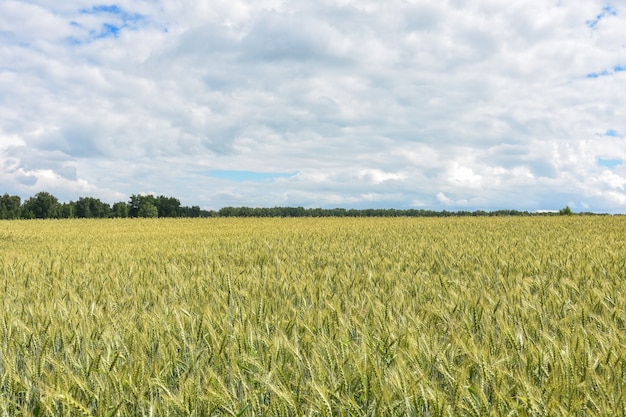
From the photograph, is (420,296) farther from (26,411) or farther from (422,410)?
(26,411)

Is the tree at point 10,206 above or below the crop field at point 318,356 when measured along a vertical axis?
above

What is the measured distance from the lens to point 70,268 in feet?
22.9

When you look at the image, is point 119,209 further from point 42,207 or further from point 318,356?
point 318,356

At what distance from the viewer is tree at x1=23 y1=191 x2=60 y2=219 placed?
50.7 m

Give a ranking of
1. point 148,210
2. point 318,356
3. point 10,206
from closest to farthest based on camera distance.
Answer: point 318,356
point 148,210
point 10,206

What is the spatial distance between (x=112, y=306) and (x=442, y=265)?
175 inches

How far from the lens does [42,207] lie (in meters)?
50.8

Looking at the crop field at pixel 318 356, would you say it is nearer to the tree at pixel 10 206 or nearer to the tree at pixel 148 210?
the tree at pixel 148 210

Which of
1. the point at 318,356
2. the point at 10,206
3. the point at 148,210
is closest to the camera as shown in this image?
Result: the point at 318,356

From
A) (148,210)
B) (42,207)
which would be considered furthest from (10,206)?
(148,210)

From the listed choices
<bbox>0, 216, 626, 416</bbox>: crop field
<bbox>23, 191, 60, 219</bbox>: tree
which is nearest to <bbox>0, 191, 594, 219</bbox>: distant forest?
<bbox>23, 191, 60, 219</bbox>: tree

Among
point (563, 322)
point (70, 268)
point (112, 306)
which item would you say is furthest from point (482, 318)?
point (70, 268)

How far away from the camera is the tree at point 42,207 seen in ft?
166

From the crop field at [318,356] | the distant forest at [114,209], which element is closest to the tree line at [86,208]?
the distant forest at [114,209]
